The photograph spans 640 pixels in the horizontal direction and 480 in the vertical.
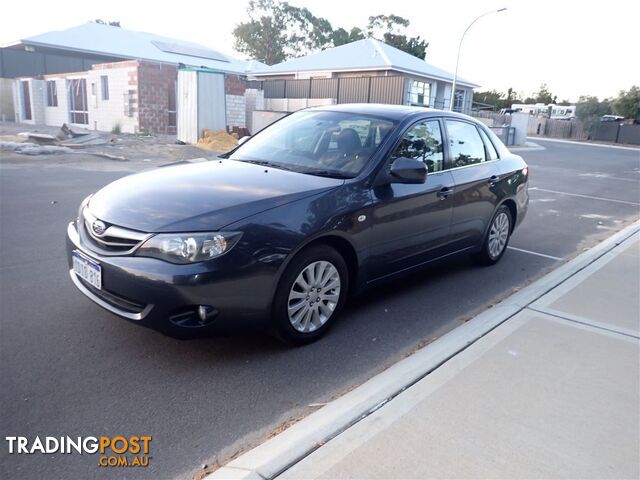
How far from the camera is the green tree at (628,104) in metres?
54.4

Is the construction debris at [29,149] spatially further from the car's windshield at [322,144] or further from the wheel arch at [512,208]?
the wheel arch at [512,208]

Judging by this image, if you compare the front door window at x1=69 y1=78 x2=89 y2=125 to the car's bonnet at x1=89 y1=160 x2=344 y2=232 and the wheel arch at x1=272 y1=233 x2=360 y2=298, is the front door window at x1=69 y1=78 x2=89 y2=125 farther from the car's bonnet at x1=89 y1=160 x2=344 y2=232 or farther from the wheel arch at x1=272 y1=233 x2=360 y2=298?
the wheel arch at x1=272 y1=233 x2=360 y2=298

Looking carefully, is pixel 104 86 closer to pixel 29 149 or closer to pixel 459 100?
pixel 29 149

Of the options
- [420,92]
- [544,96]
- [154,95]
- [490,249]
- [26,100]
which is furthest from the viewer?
[544,96]

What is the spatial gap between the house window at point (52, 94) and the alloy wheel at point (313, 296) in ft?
99.9

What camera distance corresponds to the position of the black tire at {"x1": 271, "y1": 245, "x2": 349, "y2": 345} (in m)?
3.53

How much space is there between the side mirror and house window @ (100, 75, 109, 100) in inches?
941

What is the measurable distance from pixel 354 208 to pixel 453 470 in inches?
77.8

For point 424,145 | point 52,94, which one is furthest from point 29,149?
point 52,94

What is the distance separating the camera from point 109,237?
135 inches

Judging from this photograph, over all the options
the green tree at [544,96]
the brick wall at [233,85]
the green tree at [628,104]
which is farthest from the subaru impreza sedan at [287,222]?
the green tree at [544,96]

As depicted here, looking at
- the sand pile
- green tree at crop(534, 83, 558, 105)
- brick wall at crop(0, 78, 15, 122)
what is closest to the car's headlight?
the sand pile

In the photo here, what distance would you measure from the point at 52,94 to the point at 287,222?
3115 cm

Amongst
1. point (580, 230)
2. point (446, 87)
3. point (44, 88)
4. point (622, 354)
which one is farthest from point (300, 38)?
point (622, 354)
